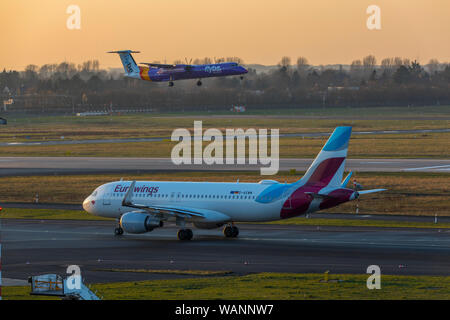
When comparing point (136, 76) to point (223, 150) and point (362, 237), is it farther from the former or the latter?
point (223, 150)

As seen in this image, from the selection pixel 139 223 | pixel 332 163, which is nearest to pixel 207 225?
pixel 139 223

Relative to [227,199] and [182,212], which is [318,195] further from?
[182,212]

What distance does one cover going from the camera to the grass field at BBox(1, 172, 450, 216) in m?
→ 77.6

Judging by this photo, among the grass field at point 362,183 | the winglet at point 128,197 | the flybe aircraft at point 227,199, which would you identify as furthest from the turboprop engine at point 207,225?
the grass field at point 362,183

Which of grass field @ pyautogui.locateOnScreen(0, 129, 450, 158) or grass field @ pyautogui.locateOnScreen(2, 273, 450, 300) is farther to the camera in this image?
grass field @ pyautogui.locateOnScreen(0, 129, 450, 158)

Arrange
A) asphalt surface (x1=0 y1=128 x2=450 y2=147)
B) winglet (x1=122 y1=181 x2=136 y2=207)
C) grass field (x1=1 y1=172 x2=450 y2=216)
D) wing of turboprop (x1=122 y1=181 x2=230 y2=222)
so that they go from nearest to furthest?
winglet (x1=122 y1=181 x2=136 y2=207)
wing of turboprop (x1=122 y1=181 x2=230 y2=222)
grass field (x1=1 y1=172 x2=450 y2=216)
asphalt surface (x1=0 y1=128 x2=450 y2=147)

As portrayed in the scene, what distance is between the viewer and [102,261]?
5053cm

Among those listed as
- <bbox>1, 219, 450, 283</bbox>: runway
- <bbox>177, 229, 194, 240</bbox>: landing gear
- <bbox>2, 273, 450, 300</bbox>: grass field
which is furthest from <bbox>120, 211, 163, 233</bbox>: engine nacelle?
<bbox>2, 273, 450, 300</bbox>: grass field

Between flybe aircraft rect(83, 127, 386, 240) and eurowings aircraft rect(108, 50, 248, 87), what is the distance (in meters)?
23.8

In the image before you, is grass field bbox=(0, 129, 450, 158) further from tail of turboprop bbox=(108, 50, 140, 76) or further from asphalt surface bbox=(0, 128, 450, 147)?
tail of turboprop bbox=(108, 50, 140, 76)

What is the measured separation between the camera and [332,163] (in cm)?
5781

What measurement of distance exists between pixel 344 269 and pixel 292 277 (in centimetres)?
410

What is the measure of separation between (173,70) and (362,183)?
23.8 m

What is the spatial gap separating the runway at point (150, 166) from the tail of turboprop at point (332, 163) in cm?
4685
